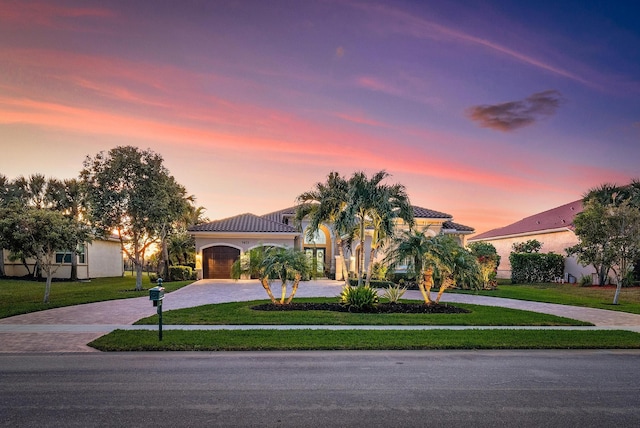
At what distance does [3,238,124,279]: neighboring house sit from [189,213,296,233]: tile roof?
379 inches

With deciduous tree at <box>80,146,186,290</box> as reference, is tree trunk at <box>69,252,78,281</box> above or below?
below

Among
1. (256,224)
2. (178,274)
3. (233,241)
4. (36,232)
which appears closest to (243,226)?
(256,224)

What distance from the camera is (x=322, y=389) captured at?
232 inches

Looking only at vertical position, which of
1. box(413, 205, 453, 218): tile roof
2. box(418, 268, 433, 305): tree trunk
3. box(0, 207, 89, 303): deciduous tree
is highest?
box(413, 205, 453, 218): tile roof

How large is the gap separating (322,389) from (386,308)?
8947mm

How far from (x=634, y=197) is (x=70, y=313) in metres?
32.1

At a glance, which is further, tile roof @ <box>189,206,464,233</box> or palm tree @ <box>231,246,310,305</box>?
tile roof @ <box>189,206,464,233</box>

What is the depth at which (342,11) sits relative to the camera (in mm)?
14508

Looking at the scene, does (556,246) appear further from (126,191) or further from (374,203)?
(126,191)

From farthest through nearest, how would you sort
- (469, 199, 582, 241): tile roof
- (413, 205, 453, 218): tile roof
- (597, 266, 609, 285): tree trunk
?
(469, 199, 582, 241): tile roof
(413, 205, 453, 218): tile roof
(597, 266, 609, 285): tree trunk

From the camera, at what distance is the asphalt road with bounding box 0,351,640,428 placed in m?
4.80

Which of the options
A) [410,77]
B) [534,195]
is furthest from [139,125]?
[534,195]

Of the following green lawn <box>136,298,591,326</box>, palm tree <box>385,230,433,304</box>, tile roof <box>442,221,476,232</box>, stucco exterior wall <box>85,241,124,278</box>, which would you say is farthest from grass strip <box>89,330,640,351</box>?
stucco exterior wall <box>85,241,124,278</box>

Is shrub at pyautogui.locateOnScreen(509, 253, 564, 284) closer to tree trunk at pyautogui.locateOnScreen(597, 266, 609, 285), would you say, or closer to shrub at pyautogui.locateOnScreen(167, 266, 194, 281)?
tree trunk at pyautogui.locateOnScreen(597, 266, 609, 285)
